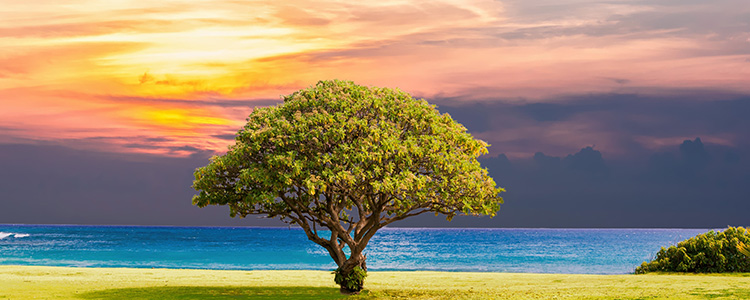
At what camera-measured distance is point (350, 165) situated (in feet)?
89.5

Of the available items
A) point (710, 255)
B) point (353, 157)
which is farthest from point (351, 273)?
point (710, 255)

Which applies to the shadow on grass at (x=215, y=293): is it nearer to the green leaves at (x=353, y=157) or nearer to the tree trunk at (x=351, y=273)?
the tree trunk at (x=351, y=273)

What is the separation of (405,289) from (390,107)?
1069 centimetres

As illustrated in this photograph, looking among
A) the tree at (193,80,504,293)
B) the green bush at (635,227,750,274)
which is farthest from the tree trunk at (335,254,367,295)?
the green bush at (635,227,750,274)

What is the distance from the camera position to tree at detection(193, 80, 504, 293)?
89.1 ft

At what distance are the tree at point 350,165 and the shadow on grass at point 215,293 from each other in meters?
2.45

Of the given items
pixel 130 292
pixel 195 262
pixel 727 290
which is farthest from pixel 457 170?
pixel 195 262

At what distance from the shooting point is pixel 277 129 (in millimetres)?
27781

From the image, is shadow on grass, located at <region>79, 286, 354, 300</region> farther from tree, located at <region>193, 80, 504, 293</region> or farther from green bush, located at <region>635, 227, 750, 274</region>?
green bush, located at <region>635, 227, 750, 274</region>

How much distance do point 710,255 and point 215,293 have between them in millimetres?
35516

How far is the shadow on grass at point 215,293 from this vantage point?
101 feet

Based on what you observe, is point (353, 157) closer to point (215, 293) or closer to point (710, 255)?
point (215, 293)

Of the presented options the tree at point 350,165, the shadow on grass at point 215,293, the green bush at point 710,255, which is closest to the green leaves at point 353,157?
the tree at point 350,165

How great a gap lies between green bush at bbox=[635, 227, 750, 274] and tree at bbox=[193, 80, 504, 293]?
2607cm
